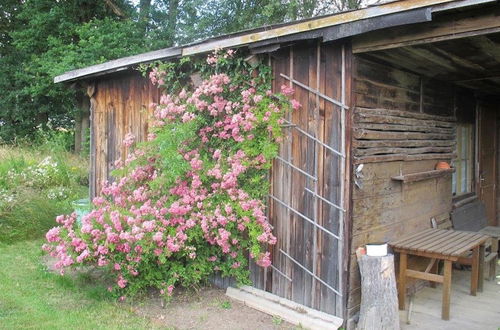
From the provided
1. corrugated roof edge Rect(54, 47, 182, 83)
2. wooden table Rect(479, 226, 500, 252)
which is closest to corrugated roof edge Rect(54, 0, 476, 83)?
corrugated roof edge Rect(54, 47, 182, 83)

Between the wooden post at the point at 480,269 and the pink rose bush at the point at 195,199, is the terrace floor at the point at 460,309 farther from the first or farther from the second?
the pink rose bush at the point at 195,199

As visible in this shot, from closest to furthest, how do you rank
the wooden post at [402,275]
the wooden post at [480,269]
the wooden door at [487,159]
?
the wooden post at [402,275] → the wooden post at [480,269] → the wooden door at [487,159]

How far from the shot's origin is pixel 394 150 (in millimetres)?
4598

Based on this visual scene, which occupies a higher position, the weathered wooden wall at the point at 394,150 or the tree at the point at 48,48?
the tree at the point at 48,48

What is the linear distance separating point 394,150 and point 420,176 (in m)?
0.62

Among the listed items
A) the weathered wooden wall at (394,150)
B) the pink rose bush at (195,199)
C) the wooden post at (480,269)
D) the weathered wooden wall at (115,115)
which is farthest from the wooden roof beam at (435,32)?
the weathered wooden wall at (115,115)

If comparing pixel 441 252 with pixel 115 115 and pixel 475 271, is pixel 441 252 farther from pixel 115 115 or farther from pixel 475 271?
pixel 115 115

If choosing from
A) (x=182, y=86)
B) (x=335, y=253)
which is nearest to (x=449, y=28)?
(x=335, y=253)

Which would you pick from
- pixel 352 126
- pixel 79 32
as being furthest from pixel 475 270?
pixel 79 32

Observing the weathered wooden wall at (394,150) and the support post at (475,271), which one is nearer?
the weathered wooden wall at (394,150)

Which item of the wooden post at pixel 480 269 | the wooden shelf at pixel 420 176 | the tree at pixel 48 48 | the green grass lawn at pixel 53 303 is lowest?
the green grass lawn at pixel 53 303

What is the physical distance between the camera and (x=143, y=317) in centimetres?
423

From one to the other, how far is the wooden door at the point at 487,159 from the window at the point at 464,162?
0.24 m

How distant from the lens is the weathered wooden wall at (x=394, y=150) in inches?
162
